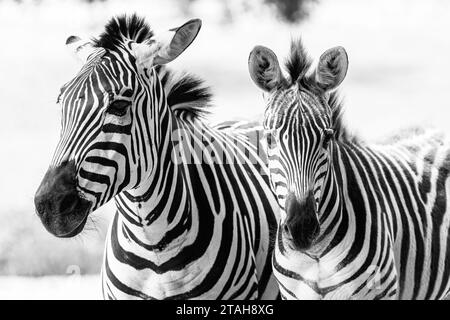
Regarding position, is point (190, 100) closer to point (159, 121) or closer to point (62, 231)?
point (159, 121)

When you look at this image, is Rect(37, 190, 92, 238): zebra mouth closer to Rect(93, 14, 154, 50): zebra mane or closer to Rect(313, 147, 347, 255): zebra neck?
Rect(93, 14, 154, 50): zebra mane

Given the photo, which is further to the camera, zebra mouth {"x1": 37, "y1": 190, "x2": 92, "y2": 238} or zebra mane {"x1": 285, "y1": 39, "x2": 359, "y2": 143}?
zebra mane {"x1": 285, "y1": 39, "x2": 359, "y2": 143}

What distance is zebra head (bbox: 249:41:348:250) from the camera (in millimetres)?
4402

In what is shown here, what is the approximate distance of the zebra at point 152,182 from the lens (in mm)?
4379

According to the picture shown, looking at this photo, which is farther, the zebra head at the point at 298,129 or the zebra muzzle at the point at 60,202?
the zebra head at the point at 298,129

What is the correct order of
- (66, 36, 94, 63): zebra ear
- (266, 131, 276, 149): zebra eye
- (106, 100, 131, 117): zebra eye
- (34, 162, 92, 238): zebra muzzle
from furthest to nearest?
(66, 36, 94, 63): zebra ear, (266, 131, 276, 149): zebra eye, (106, 100, 131, 117): zebra eye, (34, 162, 92, 238): zebra muzzle

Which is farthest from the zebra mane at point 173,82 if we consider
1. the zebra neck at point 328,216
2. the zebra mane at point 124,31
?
the zebra neck at point 328,216

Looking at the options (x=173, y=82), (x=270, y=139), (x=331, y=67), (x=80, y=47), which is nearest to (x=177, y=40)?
A: (x=173, y=82)

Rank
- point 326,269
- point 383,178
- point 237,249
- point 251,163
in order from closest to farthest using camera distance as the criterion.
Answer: point 326,269, point 237,249, point 383,178, point 251,163

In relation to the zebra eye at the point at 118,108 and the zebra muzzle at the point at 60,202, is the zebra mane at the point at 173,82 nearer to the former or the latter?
the zebra eye at the point at 118,108

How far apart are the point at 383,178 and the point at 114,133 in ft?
6.57

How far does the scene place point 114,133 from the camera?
4469 millimetres

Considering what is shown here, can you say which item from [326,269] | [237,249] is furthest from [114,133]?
[326,269]

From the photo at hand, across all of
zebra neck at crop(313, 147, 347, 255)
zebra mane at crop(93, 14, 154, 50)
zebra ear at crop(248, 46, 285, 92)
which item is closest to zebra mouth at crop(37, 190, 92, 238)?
zebra mane at crop(93, 14, 154, 50)
